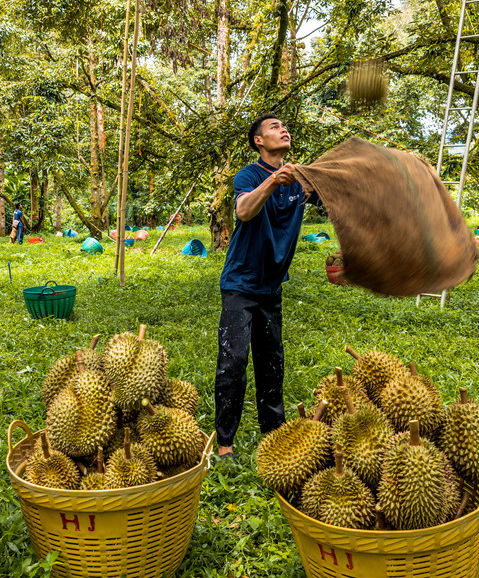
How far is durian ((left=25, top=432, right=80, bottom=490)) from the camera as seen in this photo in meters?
1.92

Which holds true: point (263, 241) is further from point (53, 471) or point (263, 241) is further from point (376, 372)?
Result: point (53, 471)

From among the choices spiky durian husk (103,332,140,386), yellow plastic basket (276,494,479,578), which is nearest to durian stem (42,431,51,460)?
spiky durian husk (103,332,140,386)

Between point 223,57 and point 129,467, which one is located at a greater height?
point 223,57

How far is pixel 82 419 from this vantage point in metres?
2.08

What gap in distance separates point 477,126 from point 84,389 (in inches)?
367

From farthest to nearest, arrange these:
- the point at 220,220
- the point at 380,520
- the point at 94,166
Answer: the point at 94,166
the point at 220,220
the point at 380,520

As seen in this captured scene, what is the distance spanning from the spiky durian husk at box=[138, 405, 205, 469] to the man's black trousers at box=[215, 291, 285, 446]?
2.49ft

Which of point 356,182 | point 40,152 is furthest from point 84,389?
point 40,152

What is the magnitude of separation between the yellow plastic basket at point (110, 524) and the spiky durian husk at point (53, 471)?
60mm

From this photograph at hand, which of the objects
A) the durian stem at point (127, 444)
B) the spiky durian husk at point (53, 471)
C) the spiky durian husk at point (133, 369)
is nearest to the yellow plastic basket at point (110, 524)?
the spiky durian husk at point (53, 471)

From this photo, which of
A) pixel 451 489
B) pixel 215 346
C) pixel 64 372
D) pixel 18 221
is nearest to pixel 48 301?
pixel 215 346

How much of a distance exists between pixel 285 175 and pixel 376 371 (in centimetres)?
100

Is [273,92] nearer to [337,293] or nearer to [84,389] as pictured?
[337,293]

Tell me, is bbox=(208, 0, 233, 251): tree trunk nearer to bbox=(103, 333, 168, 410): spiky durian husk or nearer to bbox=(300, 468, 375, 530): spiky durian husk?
bbox=(103, 333, 168, 410): spiky durian husk
